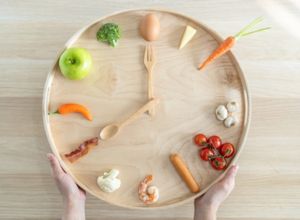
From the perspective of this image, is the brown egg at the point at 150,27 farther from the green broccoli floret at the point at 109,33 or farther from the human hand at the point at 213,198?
the human hand at the point at 213,198

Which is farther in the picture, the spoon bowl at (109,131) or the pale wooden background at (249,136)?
the pale wooden background at (249,136)

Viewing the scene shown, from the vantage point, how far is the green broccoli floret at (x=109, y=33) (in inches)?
44.0

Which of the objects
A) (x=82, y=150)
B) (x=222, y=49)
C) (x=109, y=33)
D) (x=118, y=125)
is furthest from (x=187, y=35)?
(x=82, y=150)

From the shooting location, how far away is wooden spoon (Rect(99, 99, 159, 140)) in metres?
1.13

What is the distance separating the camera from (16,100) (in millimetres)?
1299

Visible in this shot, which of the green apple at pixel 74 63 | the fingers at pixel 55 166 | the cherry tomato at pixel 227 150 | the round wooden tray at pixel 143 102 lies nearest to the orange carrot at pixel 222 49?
the round wooden tray at pixel 143 102

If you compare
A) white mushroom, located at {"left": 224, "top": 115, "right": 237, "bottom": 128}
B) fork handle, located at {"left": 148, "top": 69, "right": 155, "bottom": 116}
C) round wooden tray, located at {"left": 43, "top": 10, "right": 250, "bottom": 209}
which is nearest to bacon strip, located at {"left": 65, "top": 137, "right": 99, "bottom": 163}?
round wooden tray, located at {"left": 43, "top": 10, "right": 250, "bottom": 209}

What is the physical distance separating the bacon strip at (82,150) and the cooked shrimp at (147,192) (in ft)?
0.64

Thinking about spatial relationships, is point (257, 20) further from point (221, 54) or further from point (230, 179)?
point (230, 179)

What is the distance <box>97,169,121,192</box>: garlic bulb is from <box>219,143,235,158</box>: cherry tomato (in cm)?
34

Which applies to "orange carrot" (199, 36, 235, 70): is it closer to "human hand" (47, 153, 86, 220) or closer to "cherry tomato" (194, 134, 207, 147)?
"cherry tomato" (194, 134, 207, 147)

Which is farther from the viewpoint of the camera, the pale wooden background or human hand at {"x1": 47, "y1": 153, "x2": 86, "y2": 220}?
the pale wooden background

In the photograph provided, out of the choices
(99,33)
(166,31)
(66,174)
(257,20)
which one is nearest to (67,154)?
(66,174)

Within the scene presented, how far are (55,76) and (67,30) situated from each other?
244mm
